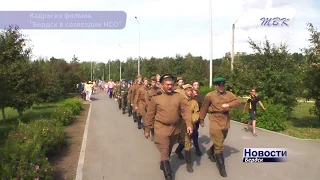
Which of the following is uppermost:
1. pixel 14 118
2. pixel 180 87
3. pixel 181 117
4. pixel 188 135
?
pixel 180 87

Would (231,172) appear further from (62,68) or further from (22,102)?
(62,68)

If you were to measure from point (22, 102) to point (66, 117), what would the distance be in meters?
2.12

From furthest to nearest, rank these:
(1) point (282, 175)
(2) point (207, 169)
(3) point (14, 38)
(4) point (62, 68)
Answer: (4) point (62, 68)
(3) point (14, 38)
(2) point (207, 169)
(1) point (282, 175)

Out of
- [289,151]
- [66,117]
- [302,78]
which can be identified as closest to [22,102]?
[66,117]

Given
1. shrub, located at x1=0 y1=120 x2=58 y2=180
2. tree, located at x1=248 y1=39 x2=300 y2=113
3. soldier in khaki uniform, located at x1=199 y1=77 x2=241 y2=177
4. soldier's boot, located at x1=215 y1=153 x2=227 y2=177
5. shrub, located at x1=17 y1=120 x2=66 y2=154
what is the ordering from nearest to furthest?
shrub, located at x1=0 y1=120 x2=58 y2=180
soldier's boot, located at x1=215 y1=153 x2=227 y2=177
soldier in khaki uniform, located at x1=199 y1=77 x2=241 y2=177
shrub, located at x1=17 y1=120 x2=66 y2=154
tree, located at x1=248 y1=39 x2=300 y2=113

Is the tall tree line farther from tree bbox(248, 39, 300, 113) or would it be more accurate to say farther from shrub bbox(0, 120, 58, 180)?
shrub bbox(0, 120, 58, 180)

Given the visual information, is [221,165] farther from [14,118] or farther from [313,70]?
[14,118]

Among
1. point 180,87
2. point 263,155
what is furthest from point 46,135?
point 263,155

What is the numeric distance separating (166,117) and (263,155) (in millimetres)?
3190

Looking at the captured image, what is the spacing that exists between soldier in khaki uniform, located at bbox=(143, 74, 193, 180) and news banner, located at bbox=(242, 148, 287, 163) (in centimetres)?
213

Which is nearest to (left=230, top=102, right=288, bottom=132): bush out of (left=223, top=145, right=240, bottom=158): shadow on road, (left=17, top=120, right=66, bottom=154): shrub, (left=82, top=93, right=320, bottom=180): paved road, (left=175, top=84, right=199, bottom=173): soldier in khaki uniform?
(left=82, top=93, right=320, bottom=180): paved road

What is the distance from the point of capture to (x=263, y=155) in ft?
25.0

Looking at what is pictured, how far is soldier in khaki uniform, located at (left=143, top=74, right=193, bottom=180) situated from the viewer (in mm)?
5723

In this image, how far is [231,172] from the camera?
6.27 meters
